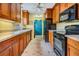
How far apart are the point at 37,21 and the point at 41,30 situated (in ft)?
2.03

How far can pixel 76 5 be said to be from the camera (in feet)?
8.63

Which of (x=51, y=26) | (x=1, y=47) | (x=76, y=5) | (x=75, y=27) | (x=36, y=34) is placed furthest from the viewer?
(x=36, y=34)

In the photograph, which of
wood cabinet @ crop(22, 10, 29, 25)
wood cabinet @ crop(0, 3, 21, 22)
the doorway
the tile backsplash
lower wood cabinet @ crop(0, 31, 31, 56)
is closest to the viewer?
lower wood cabinet @ crop(0, 31, 31, 56)

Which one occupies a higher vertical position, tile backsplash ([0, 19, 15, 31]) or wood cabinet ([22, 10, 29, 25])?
wood cabinet ([22, 10, 29, 25])

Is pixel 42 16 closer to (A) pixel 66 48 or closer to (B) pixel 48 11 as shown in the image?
(B) pixel 48 11

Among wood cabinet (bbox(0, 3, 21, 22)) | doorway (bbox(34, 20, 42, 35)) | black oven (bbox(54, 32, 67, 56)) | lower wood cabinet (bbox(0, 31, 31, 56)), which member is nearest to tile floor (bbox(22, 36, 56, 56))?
black oven (bbox(54, 32, 67, 56))

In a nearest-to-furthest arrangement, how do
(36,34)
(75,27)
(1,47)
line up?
(1,47) → (75,27) → (36,34)

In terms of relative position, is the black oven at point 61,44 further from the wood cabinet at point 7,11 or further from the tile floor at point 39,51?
the wood cabinet at point 7,11

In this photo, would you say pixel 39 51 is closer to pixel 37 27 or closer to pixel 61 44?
pixel 61 44

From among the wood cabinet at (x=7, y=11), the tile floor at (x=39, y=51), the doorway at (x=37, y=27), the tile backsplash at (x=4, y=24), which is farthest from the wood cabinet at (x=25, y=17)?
the wood cabinet at (x=7, y=11)

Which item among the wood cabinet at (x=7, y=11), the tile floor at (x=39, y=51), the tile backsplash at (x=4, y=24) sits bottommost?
the tile floor at (x=39, y=51)

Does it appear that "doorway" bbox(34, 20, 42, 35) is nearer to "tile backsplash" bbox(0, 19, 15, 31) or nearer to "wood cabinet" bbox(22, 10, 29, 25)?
"wood cabinet" bbox(22, 10, 29, 25)

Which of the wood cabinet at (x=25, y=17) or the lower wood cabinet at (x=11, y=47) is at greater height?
the wood cabinet at (x=25, y=17)

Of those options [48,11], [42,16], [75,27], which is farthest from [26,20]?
[75,27]
